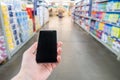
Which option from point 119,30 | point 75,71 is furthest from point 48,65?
point 119,30

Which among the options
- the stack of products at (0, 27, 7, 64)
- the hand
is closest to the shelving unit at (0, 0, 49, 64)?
the stack of products at (0, 27, 7, 64)

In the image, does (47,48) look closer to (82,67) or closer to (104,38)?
(82,67)

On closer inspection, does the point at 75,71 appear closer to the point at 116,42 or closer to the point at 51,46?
the point at 116,42

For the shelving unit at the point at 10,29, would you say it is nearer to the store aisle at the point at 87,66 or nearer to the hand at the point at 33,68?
the store aisle at the point at 87,66

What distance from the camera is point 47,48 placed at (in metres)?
0.73

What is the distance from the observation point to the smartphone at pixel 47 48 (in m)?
0.72

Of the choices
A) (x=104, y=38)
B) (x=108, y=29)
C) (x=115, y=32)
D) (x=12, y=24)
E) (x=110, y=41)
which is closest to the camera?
(x=12, y=24)

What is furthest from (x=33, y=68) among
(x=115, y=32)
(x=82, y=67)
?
(x=115, y=32)

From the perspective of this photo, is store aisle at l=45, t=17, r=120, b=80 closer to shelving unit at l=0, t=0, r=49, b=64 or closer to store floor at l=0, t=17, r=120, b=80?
store floor at l=0, t=17, r=120, b=80

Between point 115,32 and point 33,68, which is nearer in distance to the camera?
point 33,68

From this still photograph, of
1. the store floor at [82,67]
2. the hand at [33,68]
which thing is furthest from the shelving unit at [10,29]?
the hand at [33,68]

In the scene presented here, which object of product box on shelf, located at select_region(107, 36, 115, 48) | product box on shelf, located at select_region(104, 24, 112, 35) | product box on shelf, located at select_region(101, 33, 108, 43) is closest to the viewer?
product box on shelf, located at select_region(107, 36, 115, 48)

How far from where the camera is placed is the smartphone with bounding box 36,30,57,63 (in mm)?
723

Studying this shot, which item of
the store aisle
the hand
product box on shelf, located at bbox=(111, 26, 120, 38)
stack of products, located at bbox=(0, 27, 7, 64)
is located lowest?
the store aisle
